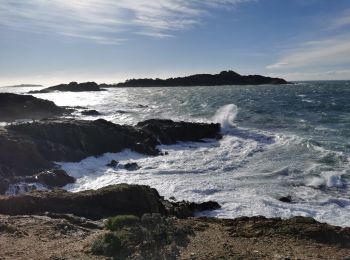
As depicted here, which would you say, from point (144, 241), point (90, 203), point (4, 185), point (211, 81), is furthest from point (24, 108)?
point (211, 81)

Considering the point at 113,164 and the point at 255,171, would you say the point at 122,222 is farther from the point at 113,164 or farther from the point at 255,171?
the point at 113,164

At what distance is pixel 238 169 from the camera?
24.1 m

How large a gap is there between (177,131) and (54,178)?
15.5 meters

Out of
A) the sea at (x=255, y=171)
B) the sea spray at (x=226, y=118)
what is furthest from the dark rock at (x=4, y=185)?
the sea spray at (x=226, y=118)

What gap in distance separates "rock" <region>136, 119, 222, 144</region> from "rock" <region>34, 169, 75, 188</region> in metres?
12.5

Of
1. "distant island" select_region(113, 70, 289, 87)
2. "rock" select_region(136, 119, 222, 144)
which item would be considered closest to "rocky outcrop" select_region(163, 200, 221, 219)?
"rock" select_region(136, 119, 222, 144)

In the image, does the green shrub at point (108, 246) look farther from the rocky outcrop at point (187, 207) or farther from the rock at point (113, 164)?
the rock at point (113, 164)

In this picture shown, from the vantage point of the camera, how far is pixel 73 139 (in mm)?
29812

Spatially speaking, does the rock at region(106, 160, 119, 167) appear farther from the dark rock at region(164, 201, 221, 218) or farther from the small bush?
the small bush

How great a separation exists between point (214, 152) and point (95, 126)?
9004 millimetres

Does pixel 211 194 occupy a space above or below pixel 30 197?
below

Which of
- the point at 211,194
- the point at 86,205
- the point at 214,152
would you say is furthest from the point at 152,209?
the point at 214,152

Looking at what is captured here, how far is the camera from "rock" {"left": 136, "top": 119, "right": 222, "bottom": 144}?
34.3 m

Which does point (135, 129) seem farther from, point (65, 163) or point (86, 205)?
point (86, 205)
